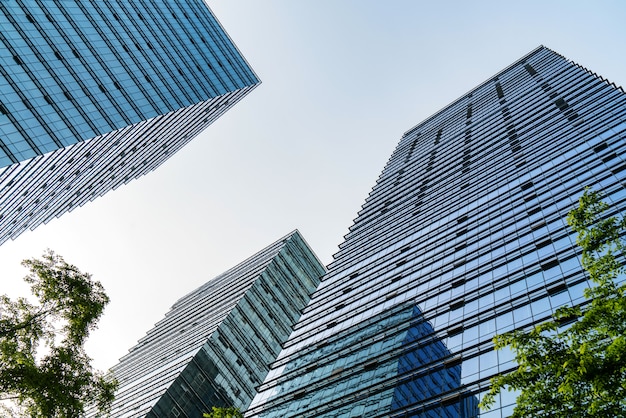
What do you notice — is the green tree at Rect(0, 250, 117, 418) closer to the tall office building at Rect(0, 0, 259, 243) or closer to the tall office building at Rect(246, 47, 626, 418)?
the tall office building at Rect(246, 47, 626, 418)

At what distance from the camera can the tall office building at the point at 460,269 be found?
97.6 feet

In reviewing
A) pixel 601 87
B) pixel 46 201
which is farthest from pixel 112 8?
pixel 601 87

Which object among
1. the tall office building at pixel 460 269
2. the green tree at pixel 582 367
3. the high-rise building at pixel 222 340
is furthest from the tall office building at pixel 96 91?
the green tree at pixel 582 367

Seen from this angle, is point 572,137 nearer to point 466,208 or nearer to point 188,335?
point 466,208

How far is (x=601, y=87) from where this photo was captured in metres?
54.9

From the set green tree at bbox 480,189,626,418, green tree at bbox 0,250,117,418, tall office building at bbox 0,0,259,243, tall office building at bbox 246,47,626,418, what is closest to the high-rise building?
tall office building at bbox 246,47,626,418

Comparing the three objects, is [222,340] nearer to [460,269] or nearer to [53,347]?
[460,269]

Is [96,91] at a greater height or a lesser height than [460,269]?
greater

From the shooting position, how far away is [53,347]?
18.4 meters

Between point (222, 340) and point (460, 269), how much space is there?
36.4 metres

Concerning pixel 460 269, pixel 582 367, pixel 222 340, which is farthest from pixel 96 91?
pixel 582 367

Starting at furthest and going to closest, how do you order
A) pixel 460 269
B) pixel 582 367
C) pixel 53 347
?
pixel 460 269 < pixel 53 347 < pixel 582 367

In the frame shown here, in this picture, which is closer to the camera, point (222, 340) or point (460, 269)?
point (460, 269)

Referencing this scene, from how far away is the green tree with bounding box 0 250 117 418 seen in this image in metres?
17.0
